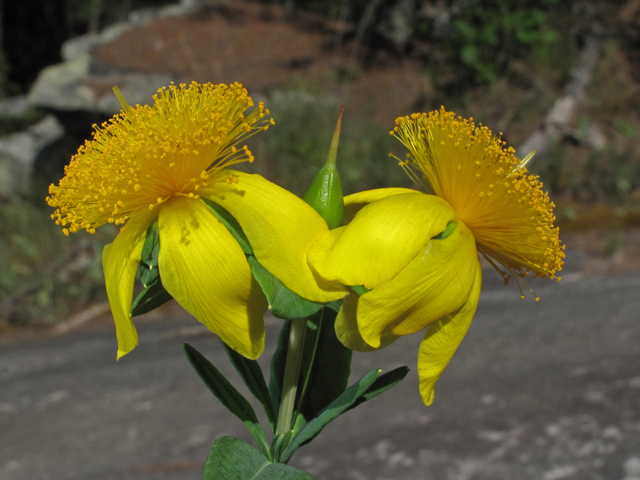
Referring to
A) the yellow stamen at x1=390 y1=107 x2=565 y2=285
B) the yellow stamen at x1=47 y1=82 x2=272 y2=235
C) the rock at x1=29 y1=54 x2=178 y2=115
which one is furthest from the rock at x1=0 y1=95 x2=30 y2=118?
the yellow stamen at x1=390 y1=107 x2=565 y2=285

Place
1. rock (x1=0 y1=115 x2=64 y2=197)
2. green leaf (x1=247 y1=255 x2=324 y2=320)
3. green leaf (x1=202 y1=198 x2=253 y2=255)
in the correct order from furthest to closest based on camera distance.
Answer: rock (x1=0 y1=115 x2=64 y2=197) → green leaf (x1=202 y1=198 x2=253 y2=255) → green leaf (x1=247 y1=255 x2=324 y2=320)

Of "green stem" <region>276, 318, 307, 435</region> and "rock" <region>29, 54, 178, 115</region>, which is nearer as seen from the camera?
"green stem" <region>276, 318, 307, 435</region>

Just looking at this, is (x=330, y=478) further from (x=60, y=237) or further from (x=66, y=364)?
(x=60, y=237)

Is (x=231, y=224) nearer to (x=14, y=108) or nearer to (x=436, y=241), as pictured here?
(x=436, y=241)

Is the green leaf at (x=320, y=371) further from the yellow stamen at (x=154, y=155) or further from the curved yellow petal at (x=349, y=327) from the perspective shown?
the yellow stamen at (x=154, y=155)

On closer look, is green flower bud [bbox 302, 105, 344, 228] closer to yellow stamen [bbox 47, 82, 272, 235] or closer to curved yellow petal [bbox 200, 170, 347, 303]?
curved yellow petal [bbox 200, 170, 347, 303]

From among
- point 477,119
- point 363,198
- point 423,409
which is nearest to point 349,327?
point 363,198
